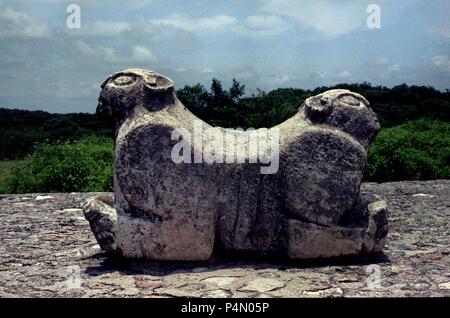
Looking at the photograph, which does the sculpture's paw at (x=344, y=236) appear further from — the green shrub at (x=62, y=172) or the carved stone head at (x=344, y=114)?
the green shrub at (x=62, y=172)

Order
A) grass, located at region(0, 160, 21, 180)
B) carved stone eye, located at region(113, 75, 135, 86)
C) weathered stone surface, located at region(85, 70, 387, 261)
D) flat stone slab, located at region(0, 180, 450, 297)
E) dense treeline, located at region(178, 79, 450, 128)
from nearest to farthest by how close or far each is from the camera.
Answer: flat stone slab, located at region(0, 180, 450, 297) < weathered stone surface, located at region(85, 70, 387, 261) < carved stone eye, located at region(113, 75, 135, 86) < grass, located at region(0, 160, 21, 180) < dense treeline, located at region(178, 79, 450, 128)

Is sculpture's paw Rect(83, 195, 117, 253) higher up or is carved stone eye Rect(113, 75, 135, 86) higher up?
carved stone eye Rect(113, 75, 135, 86)

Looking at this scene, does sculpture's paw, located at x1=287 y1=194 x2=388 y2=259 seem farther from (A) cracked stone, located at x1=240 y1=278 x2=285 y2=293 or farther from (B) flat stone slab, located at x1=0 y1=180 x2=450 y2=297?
(A) cracked stone, located at x1=240 y1=278 x2=285 y2=293

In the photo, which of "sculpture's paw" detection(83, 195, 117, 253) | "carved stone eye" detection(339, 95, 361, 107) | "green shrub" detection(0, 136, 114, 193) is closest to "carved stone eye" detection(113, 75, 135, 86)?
"sculpture's paw" detection(83, 195, 117, 253)

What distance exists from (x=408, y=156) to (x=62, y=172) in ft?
22.9

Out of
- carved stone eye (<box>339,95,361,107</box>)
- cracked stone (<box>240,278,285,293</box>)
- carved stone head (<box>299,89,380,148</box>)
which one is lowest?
cracked stone (<box>240,278,285,293</box>)

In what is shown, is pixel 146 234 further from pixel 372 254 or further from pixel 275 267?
pixel 372 254

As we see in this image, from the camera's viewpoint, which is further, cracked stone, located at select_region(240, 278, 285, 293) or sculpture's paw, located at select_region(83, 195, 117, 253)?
sculpture's paw, located at select_region(83, 195, 117, 253)

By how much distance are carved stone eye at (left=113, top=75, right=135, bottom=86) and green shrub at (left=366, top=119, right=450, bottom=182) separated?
26.4ft

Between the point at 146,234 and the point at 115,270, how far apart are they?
0.41 metres

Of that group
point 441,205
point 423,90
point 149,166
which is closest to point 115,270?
point 149,166

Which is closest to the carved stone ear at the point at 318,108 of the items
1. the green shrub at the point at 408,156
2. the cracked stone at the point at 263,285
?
the cracked stone at the point at 263,285

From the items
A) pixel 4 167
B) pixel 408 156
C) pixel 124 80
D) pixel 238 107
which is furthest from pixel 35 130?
pixel 124 80

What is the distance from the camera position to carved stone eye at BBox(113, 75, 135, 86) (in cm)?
564
